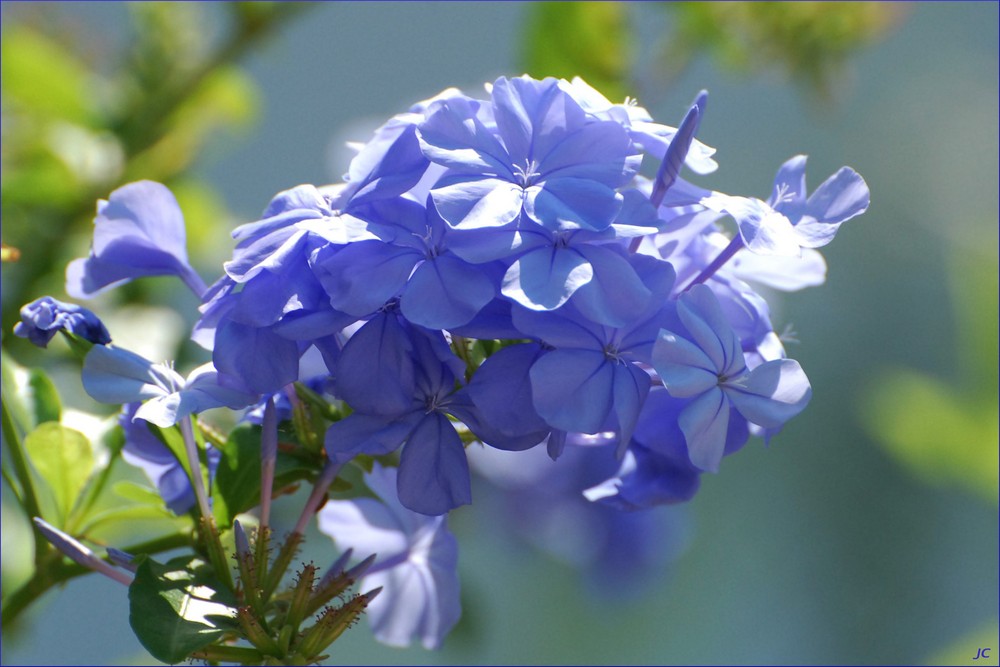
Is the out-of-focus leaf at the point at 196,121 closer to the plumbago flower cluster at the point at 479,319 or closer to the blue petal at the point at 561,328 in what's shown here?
the plumbago flower cluster at the point at 479,319

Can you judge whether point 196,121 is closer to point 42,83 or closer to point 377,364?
point 42,83

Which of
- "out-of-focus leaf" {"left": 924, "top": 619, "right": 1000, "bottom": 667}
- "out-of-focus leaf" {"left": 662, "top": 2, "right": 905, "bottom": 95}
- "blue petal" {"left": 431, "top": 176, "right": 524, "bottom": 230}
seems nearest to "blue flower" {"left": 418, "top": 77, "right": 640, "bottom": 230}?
"blue petal" {"left": 431, "top": 176, "right": 524, "bottom": 230}

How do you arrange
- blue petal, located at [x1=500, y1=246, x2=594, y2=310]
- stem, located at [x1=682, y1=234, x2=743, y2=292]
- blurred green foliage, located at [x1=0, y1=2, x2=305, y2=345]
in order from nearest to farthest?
1. blue petal, located at [x1=500, y1=246, x2=594, y2=310]
2. stem, located at [x1=682, y1=234, x2=743, y2=292]
3. blurred green foliage, located at [x1=0, y1=2, x2=305, y2=345]

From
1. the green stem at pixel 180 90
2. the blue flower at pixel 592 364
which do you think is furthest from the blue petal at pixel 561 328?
the green stem at pixel 180 90

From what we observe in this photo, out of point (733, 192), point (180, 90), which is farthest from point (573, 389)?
point (733, 192)

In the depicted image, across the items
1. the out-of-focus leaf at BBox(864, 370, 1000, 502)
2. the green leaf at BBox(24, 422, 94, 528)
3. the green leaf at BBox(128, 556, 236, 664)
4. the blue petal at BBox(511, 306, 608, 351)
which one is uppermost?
the blue petal at BBox(511, 306, 608, 351)

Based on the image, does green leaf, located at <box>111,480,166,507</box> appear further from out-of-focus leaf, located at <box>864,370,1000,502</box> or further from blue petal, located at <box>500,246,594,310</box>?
out-of-focus leaf, located at <box>864,370,1000,502</box>

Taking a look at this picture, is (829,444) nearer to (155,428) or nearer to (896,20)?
(896,20)
